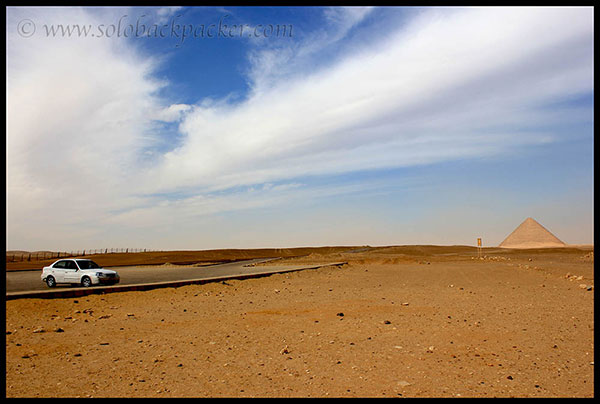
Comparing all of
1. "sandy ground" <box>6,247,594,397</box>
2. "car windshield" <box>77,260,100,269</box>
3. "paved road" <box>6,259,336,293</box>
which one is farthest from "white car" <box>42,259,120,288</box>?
"sandy ground" <box>6,247,594,397</box>

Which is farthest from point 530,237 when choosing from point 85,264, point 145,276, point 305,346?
point 305,346

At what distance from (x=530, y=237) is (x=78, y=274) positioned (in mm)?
150533

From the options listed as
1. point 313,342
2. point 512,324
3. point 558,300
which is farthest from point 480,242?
point 313,342

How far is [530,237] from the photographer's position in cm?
14225

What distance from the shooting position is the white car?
2212 cm

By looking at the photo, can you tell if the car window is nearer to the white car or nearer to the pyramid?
the white car

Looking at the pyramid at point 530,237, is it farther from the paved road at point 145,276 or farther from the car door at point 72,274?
the car door at point 72,274

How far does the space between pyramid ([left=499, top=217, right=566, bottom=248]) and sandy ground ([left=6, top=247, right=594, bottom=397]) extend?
138 meters

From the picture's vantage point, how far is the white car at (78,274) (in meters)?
22.1

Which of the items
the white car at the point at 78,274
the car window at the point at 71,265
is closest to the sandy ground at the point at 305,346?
the white car at the point at 78,274

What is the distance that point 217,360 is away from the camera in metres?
8.42

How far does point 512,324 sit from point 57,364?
36.3 feet

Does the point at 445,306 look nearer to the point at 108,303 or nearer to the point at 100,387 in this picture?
the point at 100,387

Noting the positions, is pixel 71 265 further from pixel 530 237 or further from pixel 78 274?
pixel 530 237
